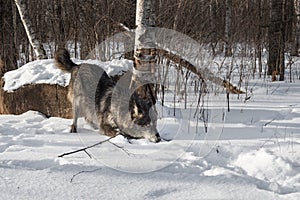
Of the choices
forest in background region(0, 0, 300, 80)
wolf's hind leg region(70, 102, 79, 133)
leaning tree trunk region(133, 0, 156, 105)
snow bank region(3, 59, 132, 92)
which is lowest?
wolf's hind leg region(70, 102, 79, 133)

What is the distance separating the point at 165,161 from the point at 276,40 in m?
5.72

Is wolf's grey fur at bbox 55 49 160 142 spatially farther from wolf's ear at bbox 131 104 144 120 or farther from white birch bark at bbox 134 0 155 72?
white birch bark at bbox 134 0 155 72

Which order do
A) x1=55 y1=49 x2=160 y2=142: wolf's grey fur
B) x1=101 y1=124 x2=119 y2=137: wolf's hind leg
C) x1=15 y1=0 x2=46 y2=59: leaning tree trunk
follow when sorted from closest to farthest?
x1=55 y1=49 x2=160 y2=142: wolf's grey fur < x1=101 y1=124 x2=119 y2=137: wolf's hind leg < x1=15 y1=0 x2=46 y2=59: leaning tree trunk

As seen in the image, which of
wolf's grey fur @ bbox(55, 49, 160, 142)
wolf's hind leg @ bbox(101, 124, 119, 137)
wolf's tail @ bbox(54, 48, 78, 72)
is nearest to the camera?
wolf's grey fur @ bbox(55, 49, 160, 142)

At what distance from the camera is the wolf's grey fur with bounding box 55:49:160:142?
3.97 m

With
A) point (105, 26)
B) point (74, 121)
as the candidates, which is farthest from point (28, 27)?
point (74, 121)

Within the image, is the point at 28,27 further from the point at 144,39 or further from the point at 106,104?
the point at 144,39

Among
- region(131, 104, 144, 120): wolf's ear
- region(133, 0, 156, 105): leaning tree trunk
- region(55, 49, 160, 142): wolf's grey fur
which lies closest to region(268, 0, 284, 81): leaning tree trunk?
region(55, 49, 160, 142): wolf's grey fur

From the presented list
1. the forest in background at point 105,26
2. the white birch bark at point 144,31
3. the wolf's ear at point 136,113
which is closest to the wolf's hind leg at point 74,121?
the wolf's ear at point 136,113

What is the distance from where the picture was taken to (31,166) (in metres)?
2.86

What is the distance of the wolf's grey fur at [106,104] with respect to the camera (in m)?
3.97

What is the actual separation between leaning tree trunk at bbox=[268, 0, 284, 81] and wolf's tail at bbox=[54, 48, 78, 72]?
4546 mm

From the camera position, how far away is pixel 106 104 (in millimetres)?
4453

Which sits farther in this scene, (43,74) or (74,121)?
(43,74)
